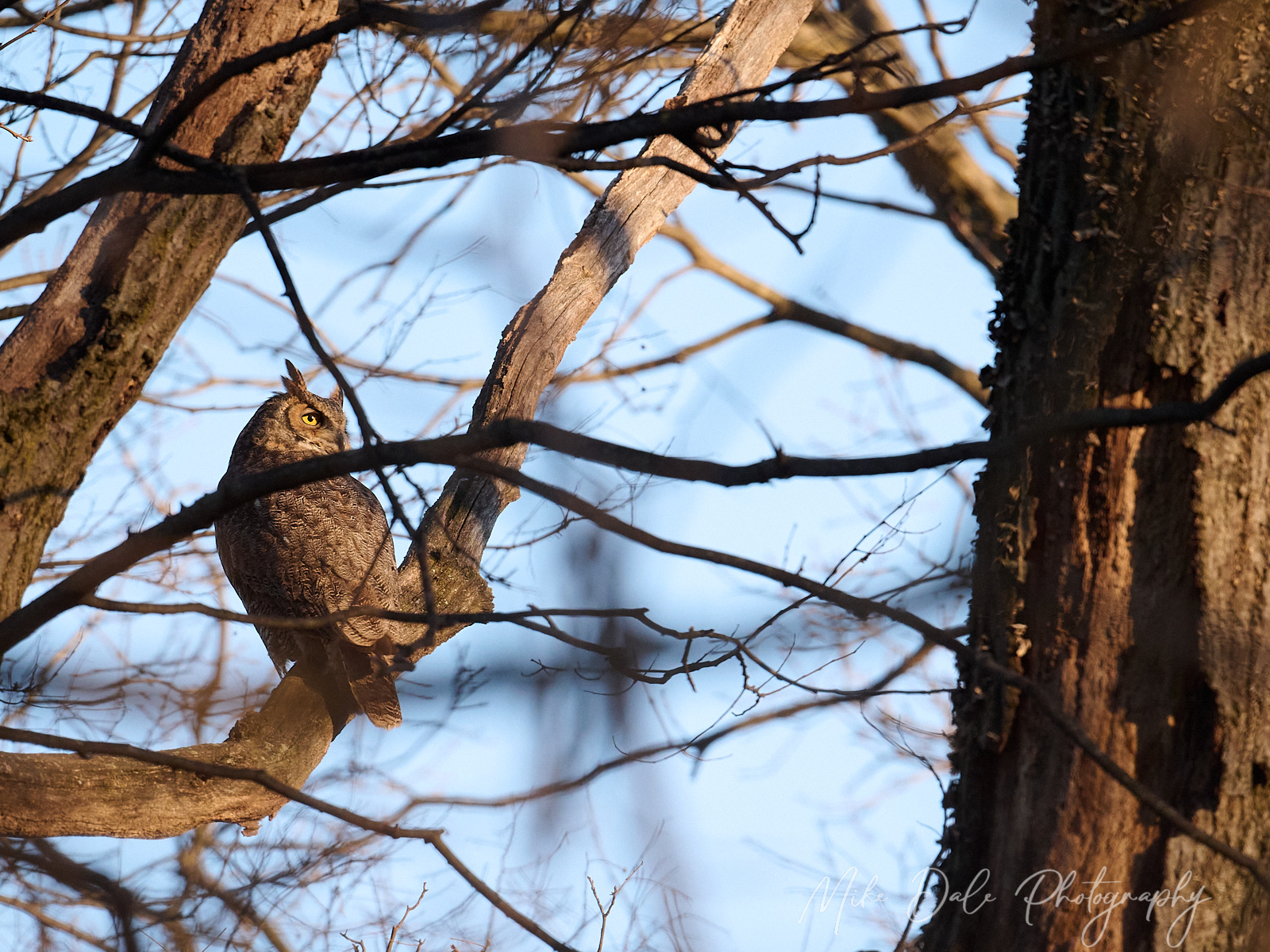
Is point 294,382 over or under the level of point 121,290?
over

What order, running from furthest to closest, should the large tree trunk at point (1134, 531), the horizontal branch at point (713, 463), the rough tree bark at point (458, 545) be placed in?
the rough tree bark at point (458, 545) < the large tree trunk at point (1134, 531) < the horizontal branch at point (713, 463)

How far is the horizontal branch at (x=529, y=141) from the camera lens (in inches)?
55.7

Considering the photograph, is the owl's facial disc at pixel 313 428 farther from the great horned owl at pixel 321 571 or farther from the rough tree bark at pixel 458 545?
the rough tree bark at pixel 458 545

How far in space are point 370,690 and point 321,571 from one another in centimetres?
59

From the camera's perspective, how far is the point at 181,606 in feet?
5.88

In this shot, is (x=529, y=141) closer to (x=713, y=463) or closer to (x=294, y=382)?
(x=713, y=463)

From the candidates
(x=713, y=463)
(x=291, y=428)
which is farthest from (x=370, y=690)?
(x=713, y=463)

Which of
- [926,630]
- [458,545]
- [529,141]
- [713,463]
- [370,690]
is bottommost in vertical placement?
[926,630]

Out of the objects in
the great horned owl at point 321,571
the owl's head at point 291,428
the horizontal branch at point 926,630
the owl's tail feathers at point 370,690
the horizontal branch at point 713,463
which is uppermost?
the owl's head at point 291,428

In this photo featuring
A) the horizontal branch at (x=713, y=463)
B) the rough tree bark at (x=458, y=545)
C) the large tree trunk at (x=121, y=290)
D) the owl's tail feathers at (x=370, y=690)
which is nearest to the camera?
the horizontal branch at (x=713, y=463)

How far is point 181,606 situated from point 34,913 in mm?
2373

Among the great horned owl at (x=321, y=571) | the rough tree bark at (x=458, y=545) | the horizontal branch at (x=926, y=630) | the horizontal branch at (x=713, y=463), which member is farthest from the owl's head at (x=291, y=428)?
the horizontal branch at (x=926, y=630)

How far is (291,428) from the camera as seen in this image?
4.76 meters

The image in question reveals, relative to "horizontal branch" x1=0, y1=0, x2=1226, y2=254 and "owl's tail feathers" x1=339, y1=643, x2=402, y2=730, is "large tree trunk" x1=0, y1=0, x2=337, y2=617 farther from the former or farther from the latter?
"owl's tail feathers" x1=339, y1=643, x2=402, y2=730
